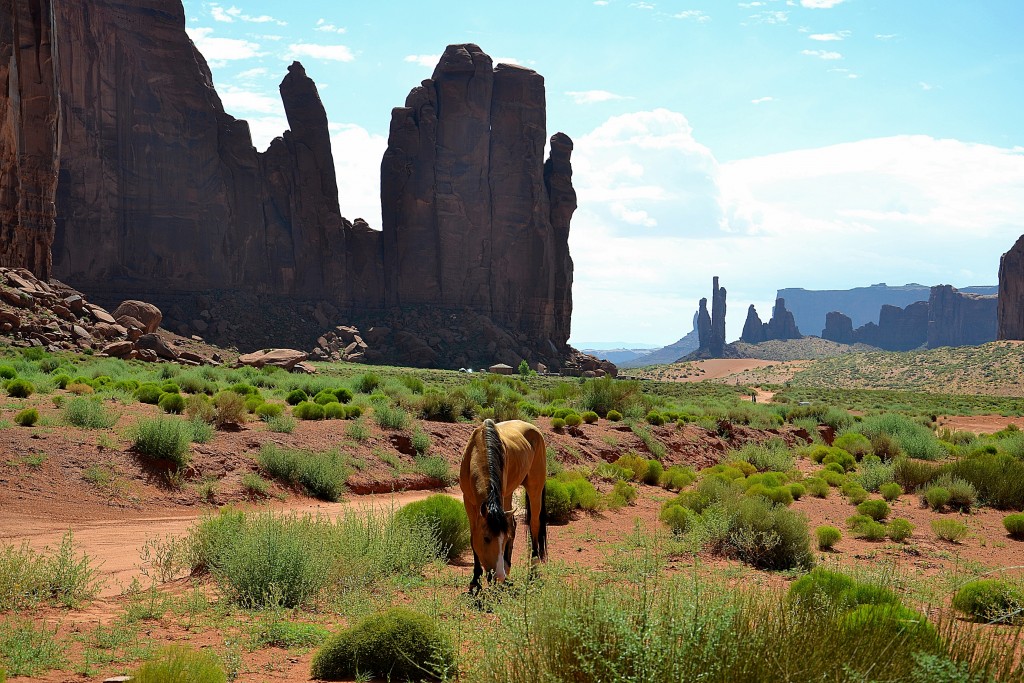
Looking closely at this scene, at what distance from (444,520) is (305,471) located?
7.11 m

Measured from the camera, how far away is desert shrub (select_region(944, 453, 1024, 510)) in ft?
58.2

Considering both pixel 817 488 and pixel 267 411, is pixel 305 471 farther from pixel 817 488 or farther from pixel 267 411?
pixel 817 488

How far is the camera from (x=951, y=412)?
5262cm

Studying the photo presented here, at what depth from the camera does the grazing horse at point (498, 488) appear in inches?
300

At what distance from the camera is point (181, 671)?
17.2 ft

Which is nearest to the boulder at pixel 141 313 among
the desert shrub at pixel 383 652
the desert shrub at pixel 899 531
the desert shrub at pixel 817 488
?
the desert shrub at pixel 817 488

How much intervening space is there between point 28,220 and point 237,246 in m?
31.3

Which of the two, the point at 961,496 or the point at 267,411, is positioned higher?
the point at 267,411

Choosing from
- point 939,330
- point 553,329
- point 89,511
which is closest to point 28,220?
point 89,511

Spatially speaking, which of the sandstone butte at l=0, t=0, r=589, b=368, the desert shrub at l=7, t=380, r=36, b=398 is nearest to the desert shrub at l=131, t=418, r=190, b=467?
the desert shrub at l=7, t=380, r=36, b=398

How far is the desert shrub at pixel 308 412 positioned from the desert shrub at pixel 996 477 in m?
17.1

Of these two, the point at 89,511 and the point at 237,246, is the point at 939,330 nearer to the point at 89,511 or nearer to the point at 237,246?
the point at 237,246

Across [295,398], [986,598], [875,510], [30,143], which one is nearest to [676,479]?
[875,510]

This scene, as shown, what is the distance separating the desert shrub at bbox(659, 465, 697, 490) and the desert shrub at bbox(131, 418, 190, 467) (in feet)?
40.4
